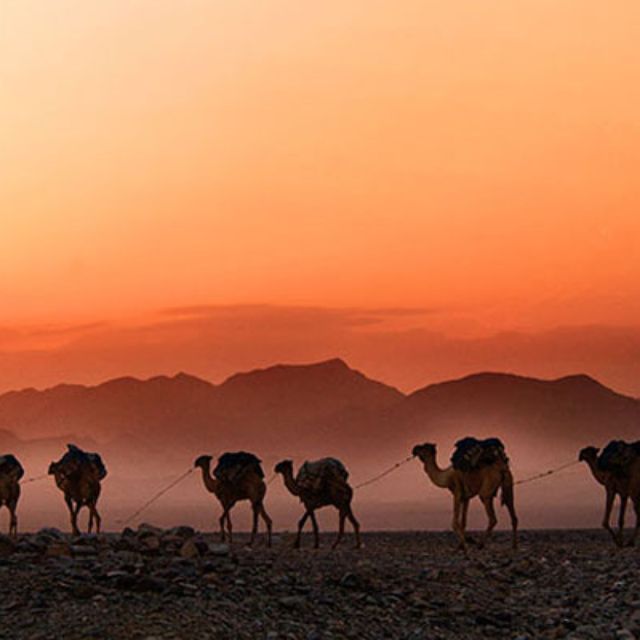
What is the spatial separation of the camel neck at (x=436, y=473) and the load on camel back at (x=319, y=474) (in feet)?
6.95

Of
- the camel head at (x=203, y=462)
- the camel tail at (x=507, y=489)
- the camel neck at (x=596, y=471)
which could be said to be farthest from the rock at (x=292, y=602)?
the camel neck at (x=596, y=471)

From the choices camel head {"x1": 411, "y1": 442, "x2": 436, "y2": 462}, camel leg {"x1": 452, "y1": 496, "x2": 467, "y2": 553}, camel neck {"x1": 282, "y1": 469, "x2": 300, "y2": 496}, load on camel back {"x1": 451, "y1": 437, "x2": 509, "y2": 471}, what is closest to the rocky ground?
camel leg {"x1": 452, "y1": 496, "x2": 467, "y2": 553}

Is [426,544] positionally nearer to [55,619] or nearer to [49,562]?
[49,562]

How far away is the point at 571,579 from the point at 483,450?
15.7 ft

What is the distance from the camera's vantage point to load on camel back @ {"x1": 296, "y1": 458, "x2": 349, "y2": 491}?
34.9 meters

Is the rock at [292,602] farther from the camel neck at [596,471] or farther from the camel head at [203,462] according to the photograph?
the camel neck at [596,471]

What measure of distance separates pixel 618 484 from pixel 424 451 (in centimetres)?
555

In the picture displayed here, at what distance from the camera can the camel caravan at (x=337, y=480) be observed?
112 feet

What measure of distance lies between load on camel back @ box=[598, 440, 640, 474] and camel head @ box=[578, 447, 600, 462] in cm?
63

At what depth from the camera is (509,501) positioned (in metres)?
35.0

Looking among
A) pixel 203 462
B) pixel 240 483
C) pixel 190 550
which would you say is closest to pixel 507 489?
pixel 240 483

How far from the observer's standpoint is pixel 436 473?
35156mm

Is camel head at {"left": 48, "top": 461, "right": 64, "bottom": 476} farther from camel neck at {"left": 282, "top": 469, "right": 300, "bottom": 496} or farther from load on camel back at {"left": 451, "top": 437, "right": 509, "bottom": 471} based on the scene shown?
load on camel back at {"left": 451, "top": 437, "right": 509, "bottom": 471}

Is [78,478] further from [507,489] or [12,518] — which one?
[507,489]
